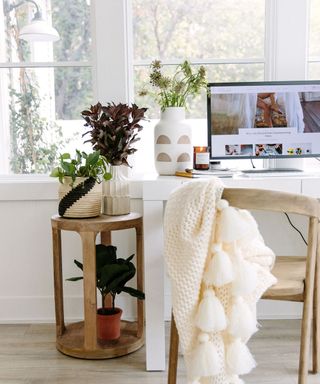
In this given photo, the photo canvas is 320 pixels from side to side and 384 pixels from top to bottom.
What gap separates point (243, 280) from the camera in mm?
1615

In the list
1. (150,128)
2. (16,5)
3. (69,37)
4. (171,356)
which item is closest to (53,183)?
(150,128)

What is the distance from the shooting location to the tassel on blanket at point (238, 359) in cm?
164

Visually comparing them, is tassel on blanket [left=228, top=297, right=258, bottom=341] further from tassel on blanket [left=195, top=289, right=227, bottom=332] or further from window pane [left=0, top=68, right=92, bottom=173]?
window pane [left=0, top=68, right=92, bottom=173]

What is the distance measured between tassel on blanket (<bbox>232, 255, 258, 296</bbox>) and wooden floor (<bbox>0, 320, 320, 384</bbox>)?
0.69 metres

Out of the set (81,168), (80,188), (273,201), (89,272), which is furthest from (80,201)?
(273,201)

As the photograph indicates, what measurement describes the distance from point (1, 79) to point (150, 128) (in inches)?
33.7

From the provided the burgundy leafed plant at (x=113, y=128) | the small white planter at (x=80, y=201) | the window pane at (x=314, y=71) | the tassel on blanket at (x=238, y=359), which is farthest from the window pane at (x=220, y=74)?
the tassel on blanket at (x=238, y=359)

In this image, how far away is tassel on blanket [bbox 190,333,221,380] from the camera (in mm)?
1612

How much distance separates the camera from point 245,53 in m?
2.79

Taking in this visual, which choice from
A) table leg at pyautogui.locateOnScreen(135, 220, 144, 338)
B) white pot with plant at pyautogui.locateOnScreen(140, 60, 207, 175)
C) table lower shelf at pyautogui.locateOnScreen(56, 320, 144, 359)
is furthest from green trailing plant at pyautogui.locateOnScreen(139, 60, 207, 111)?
table lower shelf at pyautogui.locateOnScreen(56, 320, 144, 359)

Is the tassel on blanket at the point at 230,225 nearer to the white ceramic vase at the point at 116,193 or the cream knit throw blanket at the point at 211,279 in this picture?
the cream knit throw blanket at the point at 211,279

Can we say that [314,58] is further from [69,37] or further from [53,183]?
[53,183]

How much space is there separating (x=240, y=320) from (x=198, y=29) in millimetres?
1726

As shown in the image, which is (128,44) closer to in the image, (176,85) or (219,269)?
(176,85)
